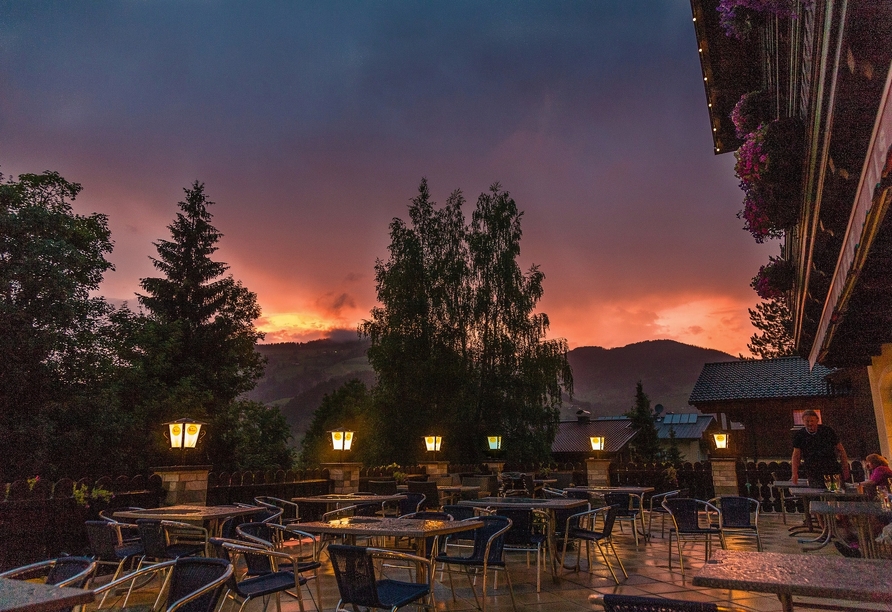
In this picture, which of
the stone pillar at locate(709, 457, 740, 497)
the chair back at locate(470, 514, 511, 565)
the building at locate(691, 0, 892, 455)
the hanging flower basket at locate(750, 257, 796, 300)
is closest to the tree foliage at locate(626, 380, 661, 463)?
the stone pillar at locate(709, 457, 740, 497)

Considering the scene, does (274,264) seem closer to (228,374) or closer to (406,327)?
(406,327)

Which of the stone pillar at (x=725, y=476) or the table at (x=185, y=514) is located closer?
the table at (x=185, y=514)

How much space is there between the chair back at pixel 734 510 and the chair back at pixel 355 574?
14.9ft

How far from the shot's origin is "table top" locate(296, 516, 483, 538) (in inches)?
142

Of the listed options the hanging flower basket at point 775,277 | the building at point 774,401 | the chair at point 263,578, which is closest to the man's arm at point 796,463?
the hanging flower basket at point 775,277

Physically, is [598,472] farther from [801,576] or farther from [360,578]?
[801,576]

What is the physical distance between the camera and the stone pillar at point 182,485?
23.8ft

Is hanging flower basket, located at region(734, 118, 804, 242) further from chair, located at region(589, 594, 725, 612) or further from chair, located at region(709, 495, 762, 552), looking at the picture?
chair, located at region(589, 594, 725, 612)

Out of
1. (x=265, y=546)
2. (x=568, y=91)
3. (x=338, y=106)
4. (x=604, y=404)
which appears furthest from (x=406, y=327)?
(x=604, y=404)

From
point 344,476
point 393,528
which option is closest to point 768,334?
point 344,476

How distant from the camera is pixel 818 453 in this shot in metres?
6.79

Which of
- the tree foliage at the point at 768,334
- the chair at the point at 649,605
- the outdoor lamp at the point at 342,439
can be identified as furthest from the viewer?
the tree foliage at the point at 768,334

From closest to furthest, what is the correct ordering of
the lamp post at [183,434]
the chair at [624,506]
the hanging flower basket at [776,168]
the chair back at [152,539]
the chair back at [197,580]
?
the chair back at [197,580] < the hanging flower basket at [776,168] < the chair back at [152,539] < the lamp post at [183,434] < the chair at [624,506]

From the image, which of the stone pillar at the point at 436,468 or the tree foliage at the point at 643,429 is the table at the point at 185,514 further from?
the tree foliage at the point at 643,429
